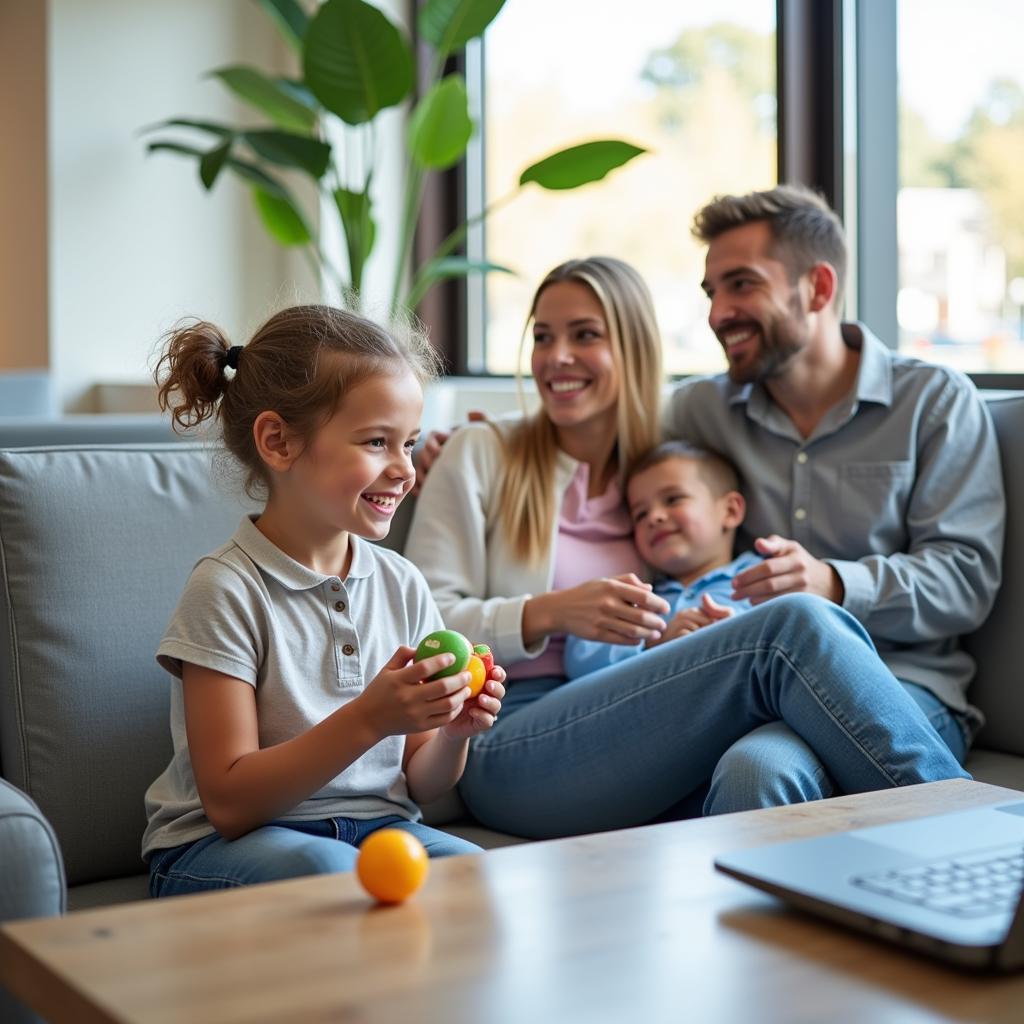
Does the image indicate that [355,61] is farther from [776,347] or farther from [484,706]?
[484,706]

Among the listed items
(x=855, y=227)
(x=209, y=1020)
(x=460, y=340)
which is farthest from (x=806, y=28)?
(x=209, y=1020)

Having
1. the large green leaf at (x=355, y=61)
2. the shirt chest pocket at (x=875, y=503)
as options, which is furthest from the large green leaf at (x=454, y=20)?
the shirt chest pocket at (x=875, y=503)

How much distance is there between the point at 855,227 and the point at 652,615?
1.59m

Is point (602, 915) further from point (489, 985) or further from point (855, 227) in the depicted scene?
point (855, 227)

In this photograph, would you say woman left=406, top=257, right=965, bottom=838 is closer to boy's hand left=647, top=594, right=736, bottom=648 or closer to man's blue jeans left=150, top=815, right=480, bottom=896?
boy's hand left=647, top=594, right=736, bottom=648

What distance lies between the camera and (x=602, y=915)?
3.10ft

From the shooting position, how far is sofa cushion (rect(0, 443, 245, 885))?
1669 millimetres

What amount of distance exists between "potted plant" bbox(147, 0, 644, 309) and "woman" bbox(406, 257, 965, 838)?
1.05 m

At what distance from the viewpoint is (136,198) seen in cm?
464

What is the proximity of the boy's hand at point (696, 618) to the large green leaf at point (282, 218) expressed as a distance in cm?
226

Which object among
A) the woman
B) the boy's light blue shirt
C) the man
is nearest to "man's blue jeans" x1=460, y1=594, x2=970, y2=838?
the woman

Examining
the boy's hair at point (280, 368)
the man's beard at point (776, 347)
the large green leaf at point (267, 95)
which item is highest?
the large green leaf at point (267, 95)

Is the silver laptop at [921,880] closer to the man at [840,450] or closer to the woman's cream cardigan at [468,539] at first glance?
the man at [840,450]

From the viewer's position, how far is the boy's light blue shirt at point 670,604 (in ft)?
6.82
